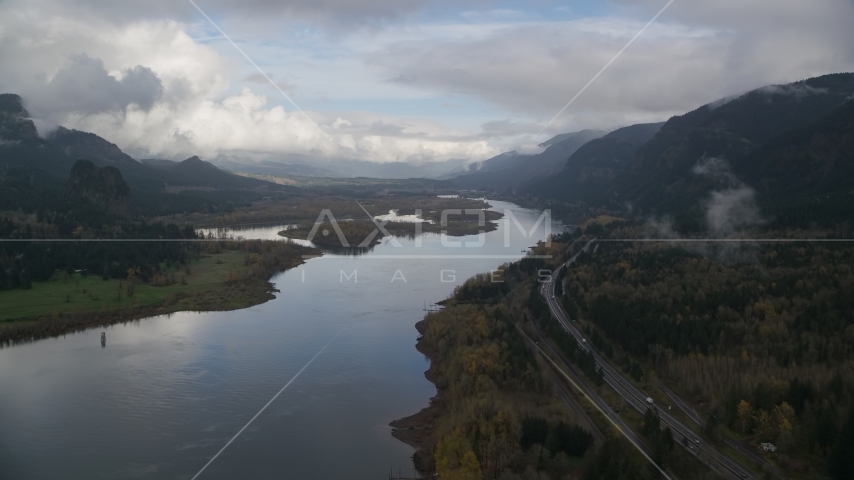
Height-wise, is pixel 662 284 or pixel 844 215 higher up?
pixel 844 215

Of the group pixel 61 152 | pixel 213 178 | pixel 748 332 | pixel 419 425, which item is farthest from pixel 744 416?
pixel 213 178

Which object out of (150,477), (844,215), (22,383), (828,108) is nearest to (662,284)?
(844,215)

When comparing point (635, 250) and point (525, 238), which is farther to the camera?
point (525, 238)

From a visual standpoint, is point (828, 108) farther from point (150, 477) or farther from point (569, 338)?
point (150, 477)

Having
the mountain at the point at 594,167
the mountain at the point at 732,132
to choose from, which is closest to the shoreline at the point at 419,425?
the mountain at the point at 732,132

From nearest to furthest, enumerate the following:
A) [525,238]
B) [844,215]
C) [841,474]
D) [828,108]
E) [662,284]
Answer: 1. [841,474]
2. [662,284]
3. [844,215]
4. [525,238]
5. [828,108]

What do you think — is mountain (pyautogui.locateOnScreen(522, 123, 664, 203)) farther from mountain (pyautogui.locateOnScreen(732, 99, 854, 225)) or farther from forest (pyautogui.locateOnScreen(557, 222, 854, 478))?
forest (pyautogui.locateOnScreen(557, 222, 854, 478))
